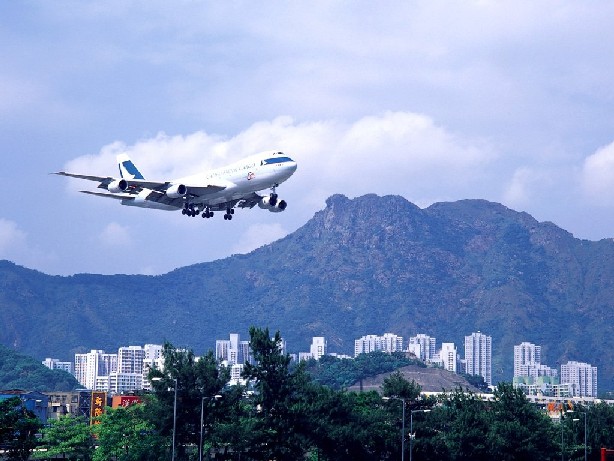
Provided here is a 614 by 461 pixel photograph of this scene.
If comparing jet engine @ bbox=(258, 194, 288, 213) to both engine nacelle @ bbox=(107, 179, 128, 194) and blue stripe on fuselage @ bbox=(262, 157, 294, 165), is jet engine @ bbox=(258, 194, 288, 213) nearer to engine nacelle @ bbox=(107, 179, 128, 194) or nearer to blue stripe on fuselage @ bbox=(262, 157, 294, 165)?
blue stripe on fuselage @ bbox=(262, 157, 294, 165)

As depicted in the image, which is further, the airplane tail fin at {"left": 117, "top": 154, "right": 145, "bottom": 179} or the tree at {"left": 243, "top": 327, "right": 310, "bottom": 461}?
the airplane tail fin at {"left": 117, "top": 154, "right": 145, "bottom": 179}


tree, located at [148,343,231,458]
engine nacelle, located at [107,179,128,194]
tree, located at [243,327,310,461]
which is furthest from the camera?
engine nacelle, located at [107,179,128,194]

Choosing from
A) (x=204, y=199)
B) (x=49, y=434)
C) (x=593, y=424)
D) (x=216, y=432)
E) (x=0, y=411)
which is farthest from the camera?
(x=593, y=424)

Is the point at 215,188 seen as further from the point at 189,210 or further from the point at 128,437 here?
the point at 128,437

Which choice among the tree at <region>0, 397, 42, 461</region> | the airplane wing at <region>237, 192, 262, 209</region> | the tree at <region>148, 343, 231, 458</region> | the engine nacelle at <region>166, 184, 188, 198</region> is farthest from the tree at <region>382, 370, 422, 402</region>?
the tree at <region>0, 397, 42, 461</region>

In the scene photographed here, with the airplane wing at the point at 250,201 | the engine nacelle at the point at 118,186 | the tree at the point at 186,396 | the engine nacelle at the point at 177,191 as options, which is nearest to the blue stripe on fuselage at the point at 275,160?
the airplane wing at the point at 250,201

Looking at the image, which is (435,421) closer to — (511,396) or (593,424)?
(511,396)

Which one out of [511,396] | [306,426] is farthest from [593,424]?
[306,426]
